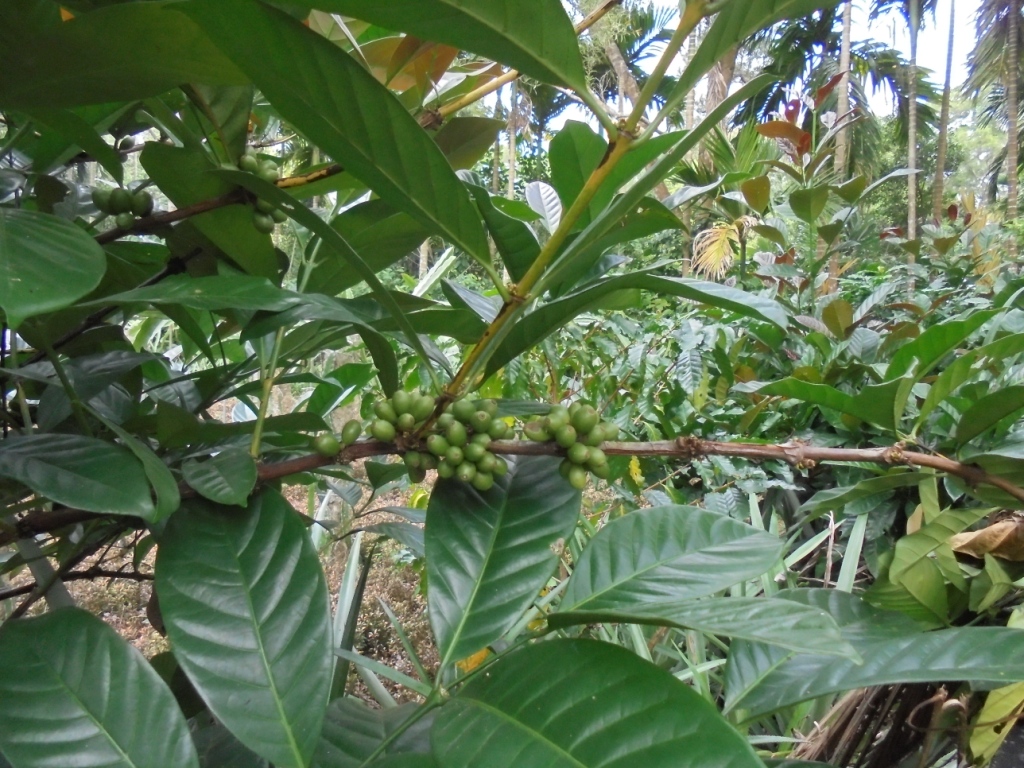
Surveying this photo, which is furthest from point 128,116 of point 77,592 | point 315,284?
point 77,592

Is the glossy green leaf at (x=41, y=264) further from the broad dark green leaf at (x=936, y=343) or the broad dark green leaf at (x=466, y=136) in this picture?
the broad dark green leaf at (x=936, y=343)

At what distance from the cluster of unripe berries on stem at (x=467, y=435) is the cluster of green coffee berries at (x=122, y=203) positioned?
0.21 m

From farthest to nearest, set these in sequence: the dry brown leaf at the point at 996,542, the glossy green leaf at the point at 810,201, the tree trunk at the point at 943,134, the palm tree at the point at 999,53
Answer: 1. the palm tree at the point at 999,53
2. the tree trunk at the point at 943,134
3. the glossy green leaf at the point at 810,201
4. the dry brown leaf at the point at 996,542

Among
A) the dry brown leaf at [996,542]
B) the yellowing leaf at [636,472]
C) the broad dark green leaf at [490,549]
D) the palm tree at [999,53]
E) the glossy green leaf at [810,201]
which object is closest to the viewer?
the broad dark green leaf at [490,549]

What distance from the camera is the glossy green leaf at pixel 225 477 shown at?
32 centimetres

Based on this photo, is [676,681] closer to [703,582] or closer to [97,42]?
[703,582]

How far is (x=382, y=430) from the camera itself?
376mm

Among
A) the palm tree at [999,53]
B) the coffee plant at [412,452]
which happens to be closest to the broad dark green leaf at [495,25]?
the coffee plant at [412,452]

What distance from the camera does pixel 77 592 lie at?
2.16 meters

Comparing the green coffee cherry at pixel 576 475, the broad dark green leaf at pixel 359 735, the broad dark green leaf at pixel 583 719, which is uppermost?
the green coffee cherry at pixel 576 475

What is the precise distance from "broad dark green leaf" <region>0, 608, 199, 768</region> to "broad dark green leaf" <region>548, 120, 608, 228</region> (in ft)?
1.22

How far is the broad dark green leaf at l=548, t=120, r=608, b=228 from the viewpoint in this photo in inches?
16.5

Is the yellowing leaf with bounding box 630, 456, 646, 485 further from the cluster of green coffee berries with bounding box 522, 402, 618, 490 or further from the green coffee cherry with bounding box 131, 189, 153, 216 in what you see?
the green coffee cherry with bounding box 131, 189, 153, 216

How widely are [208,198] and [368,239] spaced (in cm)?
11
